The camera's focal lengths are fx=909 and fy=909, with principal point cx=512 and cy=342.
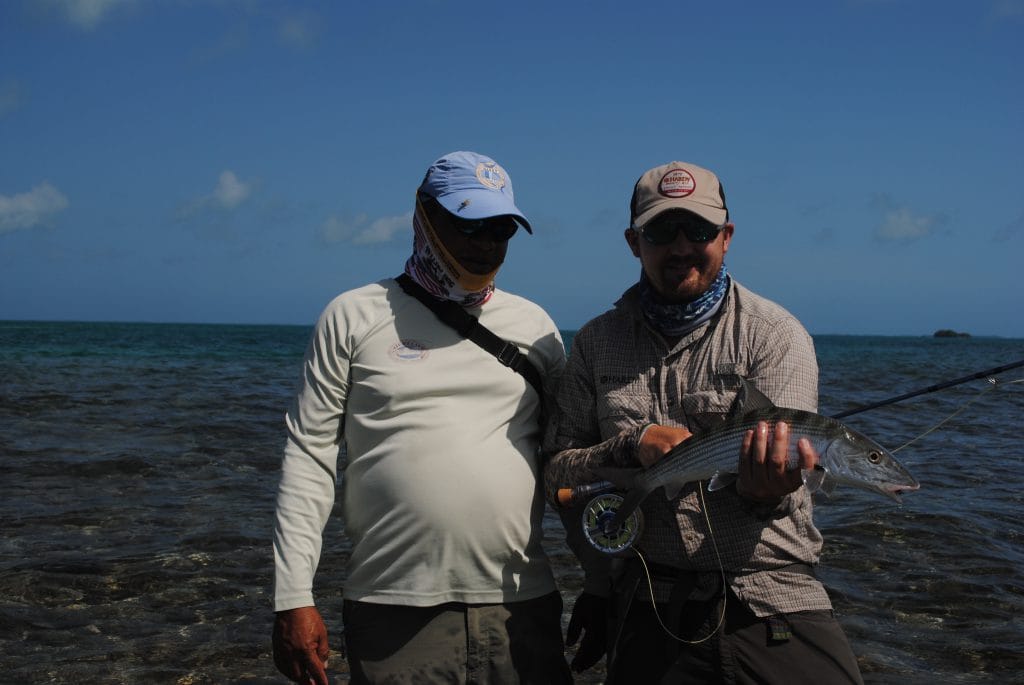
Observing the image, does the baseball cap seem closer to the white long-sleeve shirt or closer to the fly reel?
the white long-sleeve shirt

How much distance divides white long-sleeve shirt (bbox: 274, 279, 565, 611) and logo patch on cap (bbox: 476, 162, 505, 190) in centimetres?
62

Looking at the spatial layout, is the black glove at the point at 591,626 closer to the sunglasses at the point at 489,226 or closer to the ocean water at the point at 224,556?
the sunglasses at the point at 489,226

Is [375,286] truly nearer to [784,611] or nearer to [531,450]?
[531,450]

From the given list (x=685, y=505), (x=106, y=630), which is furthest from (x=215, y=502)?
(x=685, y=505)

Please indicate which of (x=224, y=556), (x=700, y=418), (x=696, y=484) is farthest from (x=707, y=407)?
(x=224, y=556)

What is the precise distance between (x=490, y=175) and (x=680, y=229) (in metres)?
0.90

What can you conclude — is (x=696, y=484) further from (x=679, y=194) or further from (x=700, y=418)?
(x=679, y=194)

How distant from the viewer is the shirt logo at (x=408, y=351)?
3912 millimetres

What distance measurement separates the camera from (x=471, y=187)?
391 centimetres

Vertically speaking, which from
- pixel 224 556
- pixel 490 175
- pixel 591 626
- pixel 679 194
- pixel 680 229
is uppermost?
pixel 490 175

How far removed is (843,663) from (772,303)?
1.44 m

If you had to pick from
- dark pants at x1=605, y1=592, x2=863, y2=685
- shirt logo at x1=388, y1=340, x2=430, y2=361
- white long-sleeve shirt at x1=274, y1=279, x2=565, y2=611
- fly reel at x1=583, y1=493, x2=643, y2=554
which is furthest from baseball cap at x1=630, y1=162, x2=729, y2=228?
dark pants at x1=605, y1=592, x2=863, y2=685

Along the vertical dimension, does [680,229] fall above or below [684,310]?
above

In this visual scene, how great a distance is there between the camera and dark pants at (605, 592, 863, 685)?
3453 millimetres
